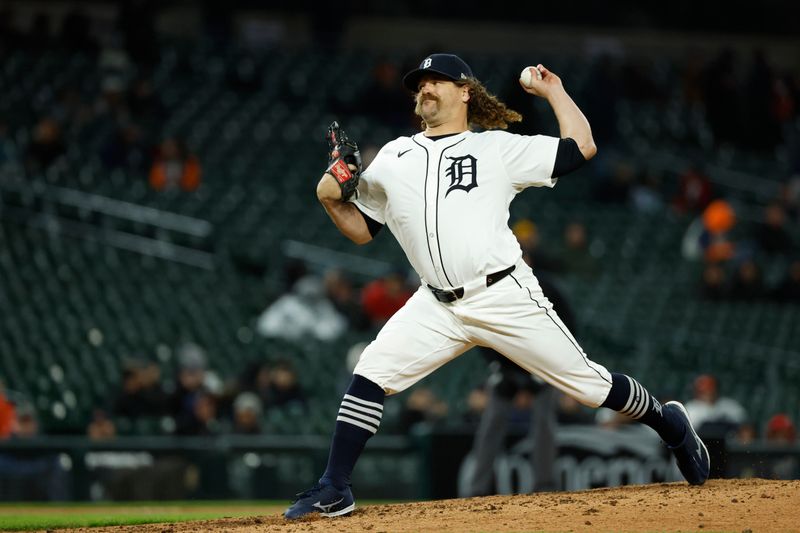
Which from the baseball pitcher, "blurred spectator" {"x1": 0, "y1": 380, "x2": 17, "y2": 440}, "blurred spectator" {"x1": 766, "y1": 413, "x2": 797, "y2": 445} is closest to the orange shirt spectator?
"blurred spectator" {"x1": 0, "y1": 380, "x2": 17, "y2": 440}

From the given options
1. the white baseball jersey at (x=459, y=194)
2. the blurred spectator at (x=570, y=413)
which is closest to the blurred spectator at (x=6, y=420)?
the blurred spectator at (x=570, y=413)

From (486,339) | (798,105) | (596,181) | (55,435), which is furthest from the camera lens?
(798,105)

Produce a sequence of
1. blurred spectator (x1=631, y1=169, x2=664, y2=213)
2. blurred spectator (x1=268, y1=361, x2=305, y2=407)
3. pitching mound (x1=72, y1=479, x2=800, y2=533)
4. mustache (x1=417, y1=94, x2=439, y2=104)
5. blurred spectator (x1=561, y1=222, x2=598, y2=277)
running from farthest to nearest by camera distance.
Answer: blurred spectator (x1=631, y1=169, x2=664, y2=213) → blurred spectator (x1=561, y1=222, x2=598, y2=277) → blurred spectator (x1=268, y1=361, x2=305, y2=407) → mustache (x1=417, y1=94, x2=439, y2=104) → pitching mound (x1=72, y1=479, x2=800, y2=533)

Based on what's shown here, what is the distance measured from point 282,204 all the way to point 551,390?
21.3 feet

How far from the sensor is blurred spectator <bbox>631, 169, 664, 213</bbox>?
1563cm

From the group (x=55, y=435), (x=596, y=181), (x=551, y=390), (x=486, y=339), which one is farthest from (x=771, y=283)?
(x=486, y=339)

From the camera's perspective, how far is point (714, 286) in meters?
13.8

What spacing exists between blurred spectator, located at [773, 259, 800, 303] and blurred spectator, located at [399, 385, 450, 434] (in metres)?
5.25

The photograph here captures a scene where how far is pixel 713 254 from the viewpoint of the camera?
14.4 m

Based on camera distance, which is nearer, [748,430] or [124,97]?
[748,430]

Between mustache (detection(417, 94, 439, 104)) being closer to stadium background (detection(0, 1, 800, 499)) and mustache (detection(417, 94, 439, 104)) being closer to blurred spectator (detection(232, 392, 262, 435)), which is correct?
stadium background (detection(0, 1, 800, 499))

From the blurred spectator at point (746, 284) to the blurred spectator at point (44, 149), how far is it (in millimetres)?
7574

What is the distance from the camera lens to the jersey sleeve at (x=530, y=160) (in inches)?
203

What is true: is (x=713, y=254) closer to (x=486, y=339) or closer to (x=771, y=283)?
(x=771, y=283)
